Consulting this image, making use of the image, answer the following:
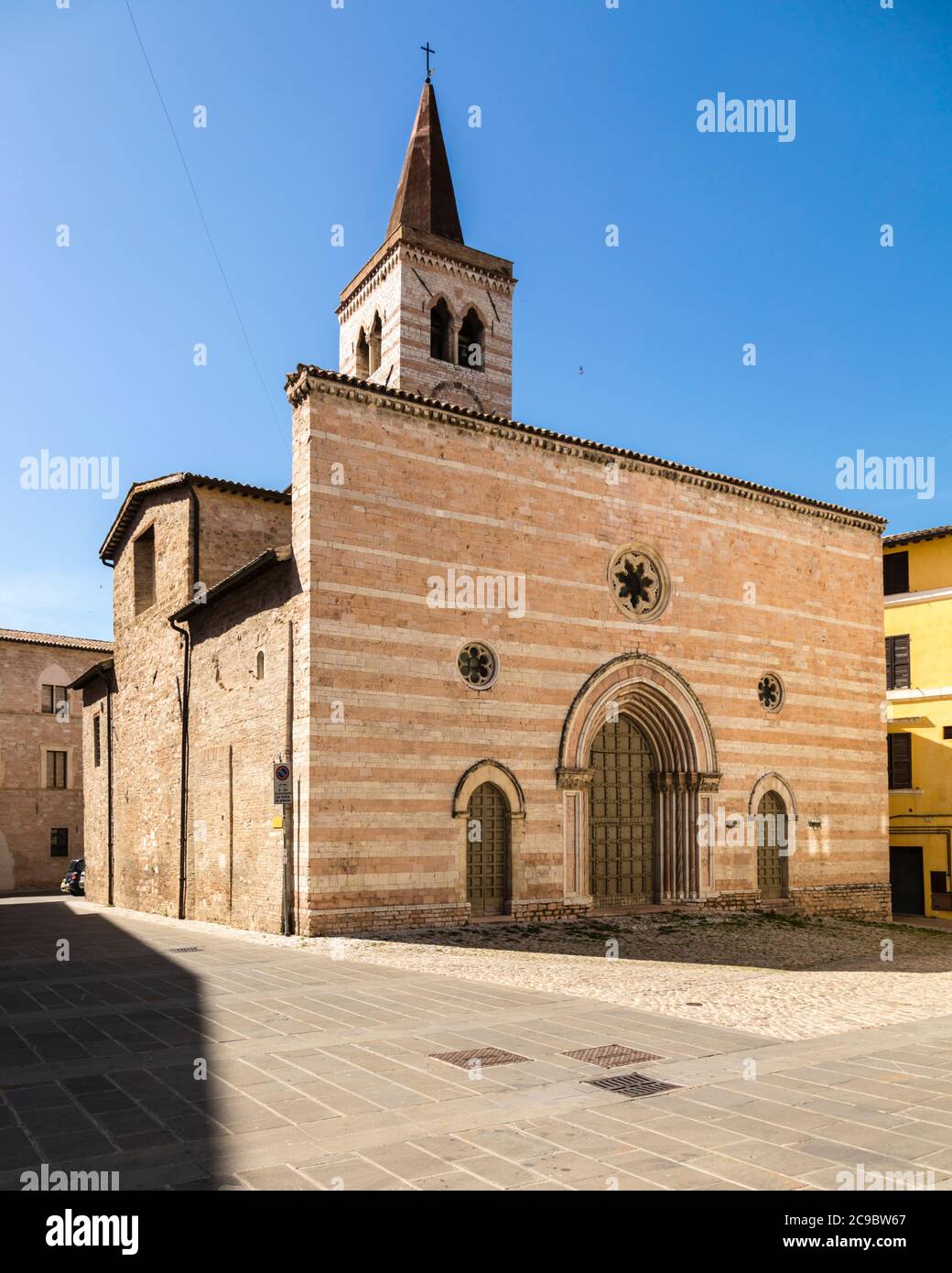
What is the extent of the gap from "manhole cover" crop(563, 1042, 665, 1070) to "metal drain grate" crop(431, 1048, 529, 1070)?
478mm

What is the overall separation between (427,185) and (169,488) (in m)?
11.3

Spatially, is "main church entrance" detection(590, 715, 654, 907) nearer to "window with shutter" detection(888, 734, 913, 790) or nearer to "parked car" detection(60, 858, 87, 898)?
"window with shutter" detection(888, 734, 913, 790)

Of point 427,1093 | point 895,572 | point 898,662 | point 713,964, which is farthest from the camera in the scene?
point 895,572

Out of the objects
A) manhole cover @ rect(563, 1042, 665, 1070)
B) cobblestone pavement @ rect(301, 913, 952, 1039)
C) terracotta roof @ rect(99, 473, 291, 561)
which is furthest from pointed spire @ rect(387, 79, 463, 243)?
manhole cover @ rect(563, 1042, 665, 1070)

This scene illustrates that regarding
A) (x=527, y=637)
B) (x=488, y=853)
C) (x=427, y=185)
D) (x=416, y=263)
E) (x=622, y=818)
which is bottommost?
(x=488, y=853)

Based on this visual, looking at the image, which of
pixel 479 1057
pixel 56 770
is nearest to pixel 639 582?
pixel 479 1057

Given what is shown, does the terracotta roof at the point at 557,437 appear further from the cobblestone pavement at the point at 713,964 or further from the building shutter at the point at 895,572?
the cobblestone pavement at the point at 713,964

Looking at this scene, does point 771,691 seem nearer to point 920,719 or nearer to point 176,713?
point 920,719

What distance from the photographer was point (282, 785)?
617 inches

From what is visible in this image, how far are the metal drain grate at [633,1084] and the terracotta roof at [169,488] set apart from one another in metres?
18.4

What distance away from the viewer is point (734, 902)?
2088 cm

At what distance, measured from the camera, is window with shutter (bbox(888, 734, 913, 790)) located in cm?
2791

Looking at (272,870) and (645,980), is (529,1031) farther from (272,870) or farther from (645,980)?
(272,870)

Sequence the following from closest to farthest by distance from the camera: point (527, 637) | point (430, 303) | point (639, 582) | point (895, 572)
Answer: point (527, 637) < point (639, 582) < point (430, 303) < point (895, 572)
